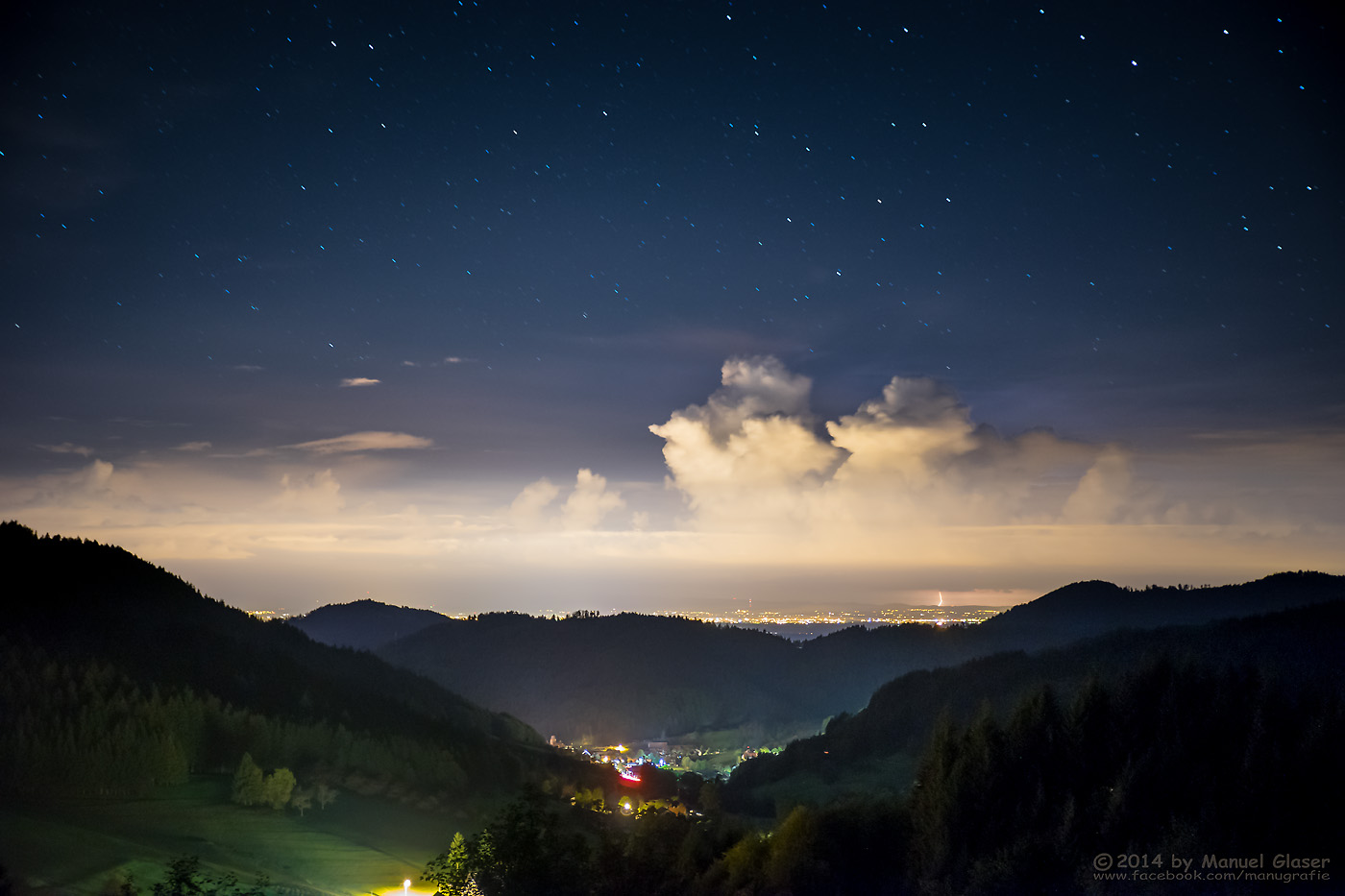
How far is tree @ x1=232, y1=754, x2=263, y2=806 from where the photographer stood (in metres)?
96.0

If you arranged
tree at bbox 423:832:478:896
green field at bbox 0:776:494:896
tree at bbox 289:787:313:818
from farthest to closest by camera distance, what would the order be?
tree at bbox 289:787:313:818 < green field at bbox 0:776:494:896 < tree at bbox 423:832:478:896

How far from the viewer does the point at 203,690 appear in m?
135

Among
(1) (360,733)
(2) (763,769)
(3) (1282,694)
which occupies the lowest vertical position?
(2) (763,769)

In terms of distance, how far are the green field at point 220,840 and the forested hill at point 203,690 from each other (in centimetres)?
925

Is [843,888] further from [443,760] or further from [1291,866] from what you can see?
[443,760]

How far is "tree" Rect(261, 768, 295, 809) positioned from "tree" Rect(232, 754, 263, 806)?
1.45ft

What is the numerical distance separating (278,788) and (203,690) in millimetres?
46445

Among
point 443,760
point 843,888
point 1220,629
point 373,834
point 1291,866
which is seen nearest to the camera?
point 1291,866

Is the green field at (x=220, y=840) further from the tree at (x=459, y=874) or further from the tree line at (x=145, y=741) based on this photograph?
the tree at (x=459, y=874)

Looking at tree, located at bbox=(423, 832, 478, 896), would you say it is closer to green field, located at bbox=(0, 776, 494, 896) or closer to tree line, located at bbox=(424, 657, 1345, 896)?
tree line, located at bbox=(424, 657, 1345, 896)

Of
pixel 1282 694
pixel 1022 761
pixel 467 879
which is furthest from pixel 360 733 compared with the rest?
pixel 1282 694

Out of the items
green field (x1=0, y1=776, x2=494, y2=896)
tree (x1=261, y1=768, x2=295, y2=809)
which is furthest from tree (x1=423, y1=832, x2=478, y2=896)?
tree (x1=261, y1=768, x2=295, y2=809)

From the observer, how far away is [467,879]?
147ft

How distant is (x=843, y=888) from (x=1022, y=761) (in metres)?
15.1
